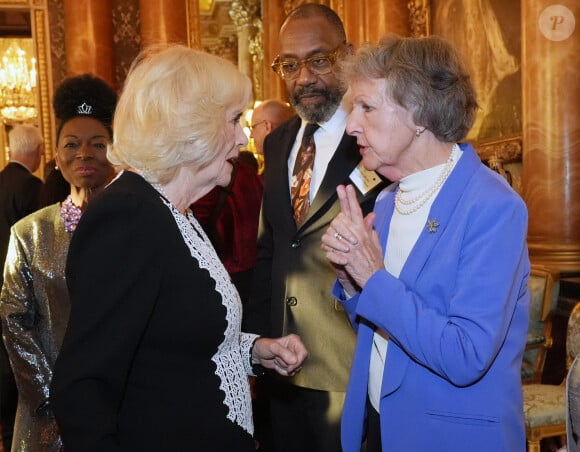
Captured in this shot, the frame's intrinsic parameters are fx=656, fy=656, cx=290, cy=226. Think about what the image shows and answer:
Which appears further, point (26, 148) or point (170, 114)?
point (26, 148)

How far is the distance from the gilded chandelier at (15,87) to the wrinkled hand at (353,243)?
1185 cm

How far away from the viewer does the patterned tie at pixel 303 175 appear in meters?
2.75

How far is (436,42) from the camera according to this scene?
1.88m

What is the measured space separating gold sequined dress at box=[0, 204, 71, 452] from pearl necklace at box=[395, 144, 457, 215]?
1.28 m

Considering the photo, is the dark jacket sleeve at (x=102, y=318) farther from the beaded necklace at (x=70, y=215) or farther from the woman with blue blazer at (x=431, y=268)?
the beaded necklace at (x=70, y=215)

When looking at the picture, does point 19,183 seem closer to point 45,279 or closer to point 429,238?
point 45,279

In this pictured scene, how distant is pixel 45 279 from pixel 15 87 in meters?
11.3

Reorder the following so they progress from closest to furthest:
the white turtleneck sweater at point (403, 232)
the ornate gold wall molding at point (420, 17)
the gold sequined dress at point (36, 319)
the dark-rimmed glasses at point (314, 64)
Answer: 1. the white turtleneck sweater at point (403, 232)
2. the gold sequined dress at point (36, 319)
3. the dark-rimmed glasses at point (314, 64)
4. the ornate gold wall molding at point (420, 17)

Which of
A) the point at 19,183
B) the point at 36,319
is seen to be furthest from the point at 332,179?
the point at 19,183

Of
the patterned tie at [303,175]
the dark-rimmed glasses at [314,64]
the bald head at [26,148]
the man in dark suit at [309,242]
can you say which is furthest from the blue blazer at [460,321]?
the bald head at [26,148]

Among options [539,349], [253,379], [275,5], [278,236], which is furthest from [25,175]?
[275,5]

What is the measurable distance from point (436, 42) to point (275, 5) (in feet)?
35.0

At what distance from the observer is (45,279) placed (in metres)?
2.47

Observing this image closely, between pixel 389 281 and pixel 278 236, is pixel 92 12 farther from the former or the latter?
pixel 389 281
